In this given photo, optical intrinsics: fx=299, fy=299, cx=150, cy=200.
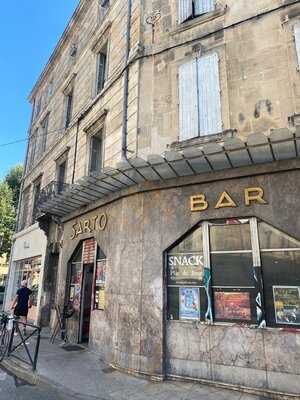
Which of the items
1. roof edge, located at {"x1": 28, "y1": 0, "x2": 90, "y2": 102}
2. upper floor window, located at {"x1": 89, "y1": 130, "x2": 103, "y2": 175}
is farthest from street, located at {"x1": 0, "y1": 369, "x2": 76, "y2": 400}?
roof edge, located at {"x1": 28, "y1": 0, "x2": 90, "y2": 102}

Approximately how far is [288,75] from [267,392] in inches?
231

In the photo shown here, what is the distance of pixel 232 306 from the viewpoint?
222 inches

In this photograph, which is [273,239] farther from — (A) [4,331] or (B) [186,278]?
(A) [4,331]

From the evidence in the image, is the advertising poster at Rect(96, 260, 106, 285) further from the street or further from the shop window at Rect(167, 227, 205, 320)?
the street

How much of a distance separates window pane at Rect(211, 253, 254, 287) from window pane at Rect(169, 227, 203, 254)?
14.7 inches

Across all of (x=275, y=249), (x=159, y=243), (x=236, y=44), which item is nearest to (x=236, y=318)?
(x=275, y=249)

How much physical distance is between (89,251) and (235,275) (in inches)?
188

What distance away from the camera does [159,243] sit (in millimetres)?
6512

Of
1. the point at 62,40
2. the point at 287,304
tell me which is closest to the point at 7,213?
the point at 62,40

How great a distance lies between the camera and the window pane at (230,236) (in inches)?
229

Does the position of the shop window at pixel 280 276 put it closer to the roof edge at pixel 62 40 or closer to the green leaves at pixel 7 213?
the roof edge at pixel 62 40

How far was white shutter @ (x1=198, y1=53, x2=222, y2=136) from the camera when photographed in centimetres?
674

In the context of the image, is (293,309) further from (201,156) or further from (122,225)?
(122,225)

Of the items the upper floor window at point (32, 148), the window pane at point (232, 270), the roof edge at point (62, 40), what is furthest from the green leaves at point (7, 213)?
the window pane at point (232, 270)
